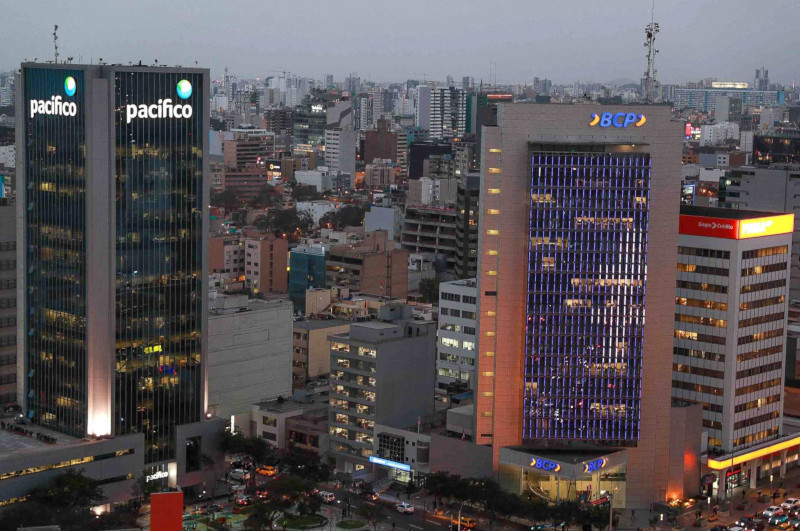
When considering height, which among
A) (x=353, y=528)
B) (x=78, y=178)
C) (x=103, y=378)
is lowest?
(x=353, y=528)

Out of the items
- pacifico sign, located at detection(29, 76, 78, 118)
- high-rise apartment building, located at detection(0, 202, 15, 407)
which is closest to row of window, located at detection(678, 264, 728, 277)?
pacifico sign, located at detection(29, 76, 78, 118)

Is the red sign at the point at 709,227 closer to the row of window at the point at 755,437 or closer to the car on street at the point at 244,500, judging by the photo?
the row of window at the point at 755,437

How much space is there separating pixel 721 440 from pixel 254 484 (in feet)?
72.4

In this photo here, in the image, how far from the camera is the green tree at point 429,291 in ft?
361

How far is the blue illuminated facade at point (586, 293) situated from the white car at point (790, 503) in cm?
767

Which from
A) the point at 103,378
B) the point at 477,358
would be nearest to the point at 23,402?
the point at 103,378

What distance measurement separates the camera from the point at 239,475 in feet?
215

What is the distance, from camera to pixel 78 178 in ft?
199

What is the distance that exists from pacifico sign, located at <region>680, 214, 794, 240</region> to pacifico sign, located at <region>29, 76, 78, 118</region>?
28.4 m

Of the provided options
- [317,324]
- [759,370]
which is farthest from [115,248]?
[759,370]

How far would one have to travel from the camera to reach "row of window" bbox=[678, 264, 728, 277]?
65562mm

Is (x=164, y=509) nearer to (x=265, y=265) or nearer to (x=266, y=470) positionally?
(x=266, y=470)

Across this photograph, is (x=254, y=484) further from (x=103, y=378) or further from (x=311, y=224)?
(x=311, y=224)

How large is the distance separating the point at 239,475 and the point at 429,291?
47423mm
